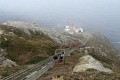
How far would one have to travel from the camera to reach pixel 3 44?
316ft

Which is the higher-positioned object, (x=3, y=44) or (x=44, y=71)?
(x=3, y=44)

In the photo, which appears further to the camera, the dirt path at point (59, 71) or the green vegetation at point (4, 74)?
the green vegetation at point (4, 74)

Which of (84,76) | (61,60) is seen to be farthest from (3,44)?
(84,76)

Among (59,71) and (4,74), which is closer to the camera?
(59,71)

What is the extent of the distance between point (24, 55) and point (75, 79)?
177 feet

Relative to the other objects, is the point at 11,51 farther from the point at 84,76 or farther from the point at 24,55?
the point at 84,76

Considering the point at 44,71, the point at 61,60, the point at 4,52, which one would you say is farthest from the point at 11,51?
the point at 44,71

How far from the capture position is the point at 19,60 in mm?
87250

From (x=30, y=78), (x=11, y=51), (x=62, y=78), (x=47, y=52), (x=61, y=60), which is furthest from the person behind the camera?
(x=47, y=52)

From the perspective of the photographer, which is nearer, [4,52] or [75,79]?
[75,79]

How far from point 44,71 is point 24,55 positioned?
34.3 m

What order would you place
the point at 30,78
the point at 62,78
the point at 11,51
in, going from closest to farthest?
the point at 62,78 < the point at 30,78 < the point at 11,51

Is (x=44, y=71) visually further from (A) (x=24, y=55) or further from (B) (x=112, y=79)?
(A) (x=24, y=55)

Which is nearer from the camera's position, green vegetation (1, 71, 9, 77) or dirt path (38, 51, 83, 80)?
dirt path (38, 51, 83, 80)
